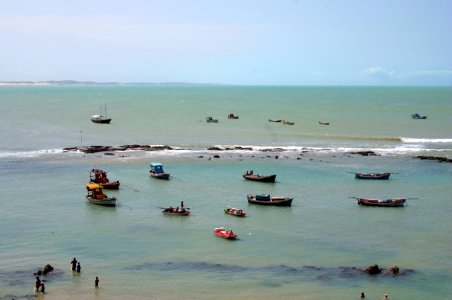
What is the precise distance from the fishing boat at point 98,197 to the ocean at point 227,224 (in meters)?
1.01

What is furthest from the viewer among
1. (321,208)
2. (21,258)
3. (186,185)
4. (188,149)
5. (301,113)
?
(301,113)

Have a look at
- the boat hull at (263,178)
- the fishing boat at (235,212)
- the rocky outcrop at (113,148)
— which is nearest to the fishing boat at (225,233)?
the fishing boat at (235,212)

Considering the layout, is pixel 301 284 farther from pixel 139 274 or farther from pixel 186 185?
pixel 186 185

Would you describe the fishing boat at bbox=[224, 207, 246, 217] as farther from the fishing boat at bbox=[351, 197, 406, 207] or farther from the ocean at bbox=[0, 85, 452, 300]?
the fishing boat at bbox=[351, 197, 406, 207]

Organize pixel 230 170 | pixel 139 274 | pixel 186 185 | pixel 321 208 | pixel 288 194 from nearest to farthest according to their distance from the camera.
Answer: pixel 139 274 < pixel 321 208 < pixel 288 194 < pixel 186 185 < pixel 230 170

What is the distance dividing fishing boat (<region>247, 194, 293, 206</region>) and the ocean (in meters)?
0.83

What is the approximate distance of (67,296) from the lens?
3862 centimetres

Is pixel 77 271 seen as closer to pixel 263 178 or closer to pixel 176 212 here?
pixel 176 212

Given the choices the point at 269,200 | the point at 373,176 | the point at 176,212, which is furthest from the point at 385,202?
the point at 176,212

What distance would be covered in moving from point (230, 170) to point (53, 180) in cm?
2281

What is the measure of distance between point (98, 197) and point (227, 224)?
15458mm

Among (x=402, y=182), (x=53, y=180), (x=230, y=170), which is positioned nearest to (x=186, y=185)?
(x=230, y=170)

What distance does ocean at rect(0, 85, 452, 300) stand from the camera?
40.6 meters

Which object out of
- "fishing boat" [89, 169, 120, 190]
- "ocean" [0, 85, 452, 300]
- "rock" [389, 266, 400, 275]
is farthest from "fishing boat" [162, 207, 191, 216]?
"rock" [389, 266, 400, 275]
